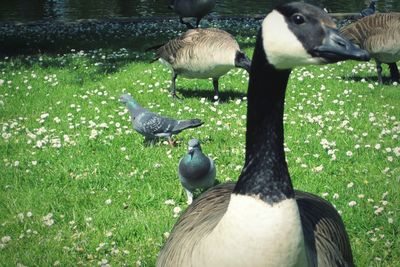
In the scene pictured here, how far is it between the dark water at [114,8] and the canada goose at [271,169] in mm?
23444

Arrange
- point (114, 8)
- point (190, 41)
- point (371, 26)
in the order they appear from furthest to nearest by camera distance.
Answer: point (114, 8), point (371, 26), point (190, 41)

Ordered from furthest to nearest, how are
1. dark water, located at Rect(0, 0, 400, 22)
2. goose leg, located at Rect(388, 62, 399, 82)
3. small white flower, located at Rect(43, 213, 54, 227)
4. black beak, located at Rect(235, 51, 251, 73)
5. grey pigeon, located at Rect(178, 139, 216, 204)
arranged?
dark water, located at Rect(0, 0, 400, 22) → goose leg, located at Rect(388, 62, 399, 82) → black beak, located at Rect(235, 51, 251, 73) → grey pigeon, located at Rect(178, 139, 216, 204) → small white flower, located at Rect(43, 213, 54, 227)

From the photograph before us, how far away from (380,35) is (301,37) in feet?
27.4

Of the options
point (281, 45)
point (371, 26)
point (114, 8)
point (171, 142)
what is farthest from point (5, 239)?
point (114, 8)

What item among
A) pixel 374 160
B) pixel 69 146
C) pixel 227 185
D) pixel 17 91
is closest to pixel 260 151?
pixel 227 185

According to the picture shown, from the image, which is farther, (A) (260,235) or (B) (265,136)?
(B) (265,136)

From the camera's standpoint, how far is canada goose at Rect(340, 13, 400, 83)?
10148 millimetres

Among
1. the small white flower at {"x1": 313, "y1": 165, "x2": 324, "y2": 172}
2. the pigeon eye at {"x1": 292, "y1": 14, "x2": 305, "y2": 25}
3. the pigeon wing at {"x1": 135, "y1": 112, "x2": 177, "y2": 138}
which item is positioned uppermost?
the pigeon eye at {"x1": 292, "y1": 14, "x2": 305, "y2": 25}

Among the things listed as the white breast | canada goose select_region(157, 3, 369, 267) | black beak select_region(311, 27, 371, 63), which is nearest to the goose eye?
canada goose select_region(157, 3, 369, 267)

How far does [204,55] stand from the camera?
979 cm

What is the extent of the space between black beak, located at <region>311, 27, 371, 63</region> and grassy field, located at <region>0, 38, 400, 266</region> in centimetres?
267

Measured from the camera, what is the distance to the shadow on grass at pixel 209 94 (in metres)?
10.3

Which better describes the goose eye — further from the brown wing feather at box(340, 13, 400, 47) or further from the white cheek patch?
the brown wing feather at box(340, 13, 400, 47)

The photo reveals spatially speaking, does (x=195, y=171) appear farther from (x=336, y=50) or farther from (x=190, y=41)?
(x=190, y=41)
